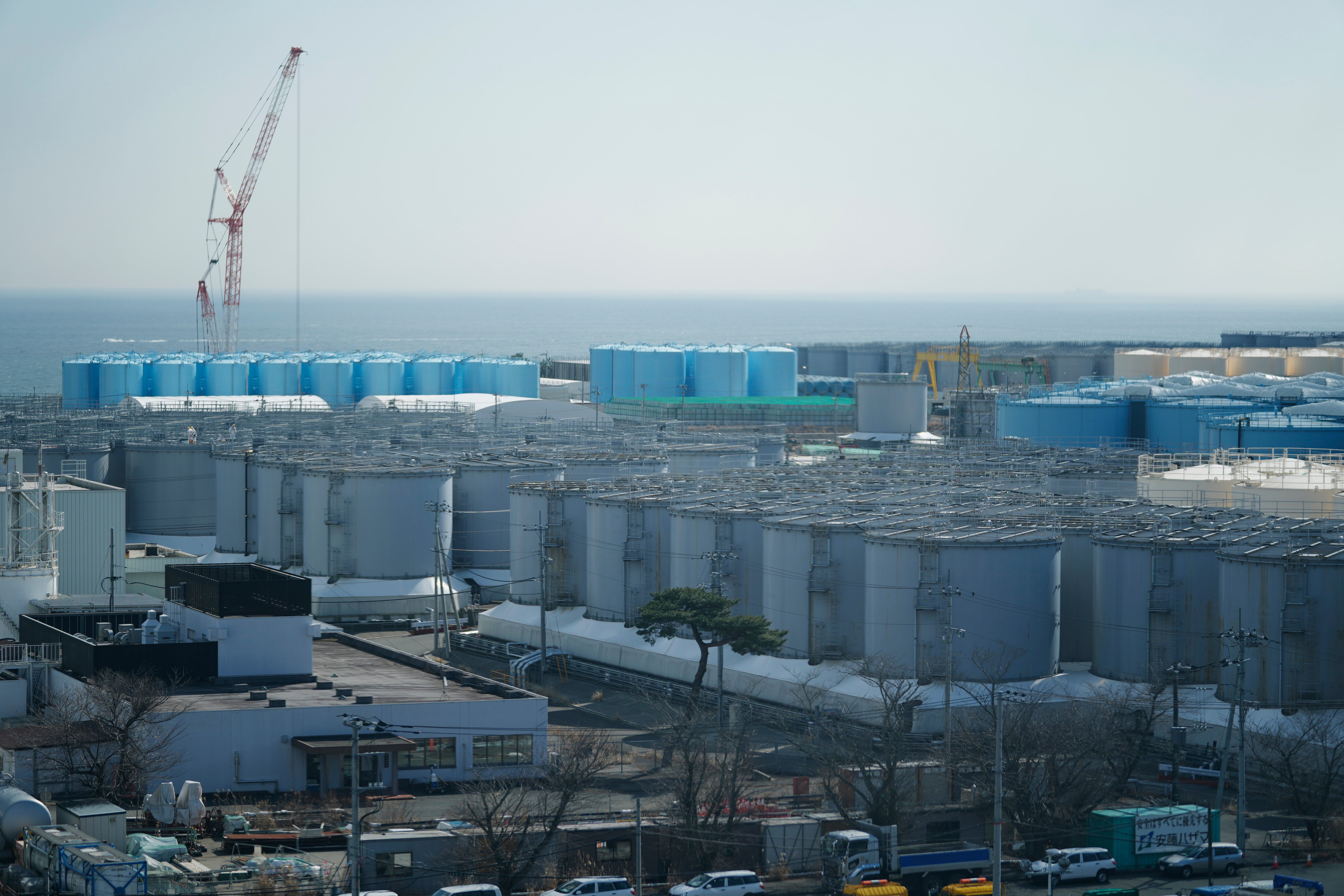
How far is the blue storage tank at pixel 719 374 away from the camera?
94.1 m

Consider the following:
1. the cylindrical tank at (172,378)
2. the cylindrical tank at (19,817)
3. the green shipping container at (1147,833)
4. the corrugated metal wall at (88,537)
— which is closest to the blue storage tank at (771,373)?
the cylindrical tank at (172,378)

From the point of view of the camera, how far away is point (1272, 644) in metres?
32.5

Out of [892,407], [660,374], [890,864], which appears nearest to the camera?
[890,864]

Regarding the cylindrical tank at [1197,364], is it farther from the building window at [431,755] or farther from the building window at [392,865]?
the building window at [392,865]

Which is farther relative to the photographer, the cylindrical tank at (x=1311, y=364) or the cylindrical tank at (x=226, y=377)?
the cylindrical tank at (x=1311, y=364)

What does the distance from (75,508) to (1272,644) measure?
102 feet

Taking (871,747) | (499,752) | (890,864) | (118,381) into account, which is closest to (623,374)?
(118,381)

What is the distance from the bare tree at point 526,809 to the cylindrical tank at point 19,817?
671 centimetres

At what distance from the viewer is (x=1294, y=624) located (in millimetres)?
32312

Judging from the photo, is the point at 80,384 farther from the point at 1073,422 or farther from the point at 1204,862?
the point at 1204,862

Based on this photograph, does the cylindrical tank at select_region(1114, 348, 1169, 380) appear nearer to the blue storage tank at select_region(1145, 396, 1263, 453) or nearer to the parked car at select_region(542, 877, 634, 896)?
the blue storage tank at select_region(1145, 396, 1263, 453)

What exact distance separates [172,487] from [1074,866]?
4416 centimetres

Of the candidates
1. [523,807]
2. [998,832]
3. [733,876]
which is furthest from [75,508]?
[998,832]

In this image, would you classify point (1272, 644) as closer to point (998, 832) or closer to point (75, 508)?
point (998, 832)
